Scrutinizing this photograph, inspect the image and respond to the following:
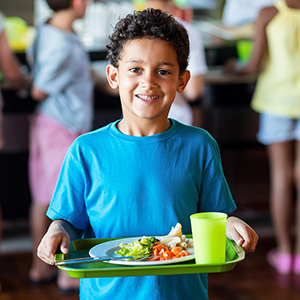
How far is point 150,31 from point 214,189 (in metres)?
0.38

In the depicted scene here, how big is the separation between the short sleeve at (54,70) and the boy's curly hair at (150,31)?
1.15 m

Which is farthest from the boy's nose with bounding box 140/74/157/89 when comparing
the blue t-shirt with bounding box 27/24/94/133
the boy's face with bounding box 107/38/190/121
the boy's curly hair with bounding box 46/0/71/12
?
the boy's curly hair with bounding box 46/0/71/12

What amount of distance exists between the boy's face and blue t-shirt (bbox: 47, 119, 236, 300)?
78 mm

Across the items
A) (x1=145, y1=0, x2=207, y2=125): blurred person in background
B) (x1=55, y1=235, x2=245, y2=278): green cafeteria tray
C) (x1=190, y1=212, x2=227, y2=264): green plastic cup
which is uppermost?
(x1=145, y1=0, x2=207, y2=125): blurred person in background

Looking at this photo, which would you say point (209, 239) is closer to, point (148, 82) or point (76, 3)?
point (148, 82)

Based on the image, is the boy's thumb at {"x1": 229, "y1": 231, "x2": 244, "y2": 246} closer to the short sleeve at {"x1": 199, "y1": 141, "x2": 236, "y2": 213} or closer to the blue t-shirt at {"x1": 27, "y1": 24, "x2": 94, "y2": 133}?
the short sleeve at {"x1": 199, "y1": 141, "x2": 236, "y2": 213}

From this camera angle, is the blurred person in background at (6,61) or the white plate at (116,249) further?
the blurred person in background at (6,61)

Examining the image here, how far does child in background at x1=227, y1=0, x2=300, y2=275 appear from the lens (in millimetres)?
2377

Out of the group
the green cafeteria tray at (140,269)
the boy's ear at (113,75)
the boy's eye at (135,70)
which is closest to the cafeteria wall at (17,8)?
the boy's ear at (113,75)

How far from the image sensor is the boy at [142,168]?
995 millimetres

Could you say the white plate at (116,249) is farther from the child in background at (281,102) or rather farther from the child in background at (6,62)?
the child in background at (281,102)

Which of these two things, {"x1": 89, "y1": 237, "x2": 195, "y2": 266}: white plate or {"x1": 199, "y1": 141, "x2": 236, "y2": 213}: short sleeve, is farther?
{"x1": 199, "y1": 141, "x2": 236, "y2": 213}: short sleeve

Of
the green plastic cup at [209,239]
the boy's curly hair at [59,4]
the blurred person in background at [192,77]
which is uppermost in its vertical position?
the boy's curly hair at [59,4]

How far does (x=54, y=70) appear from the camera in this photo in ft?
7.08
